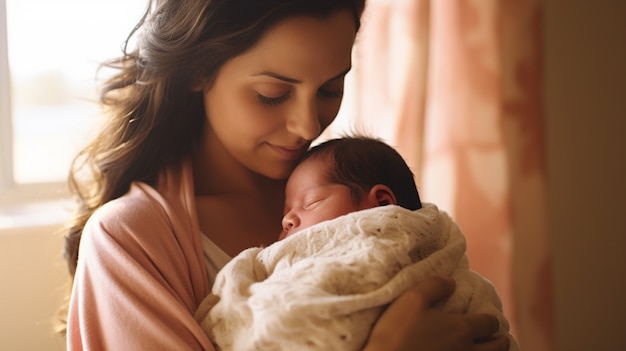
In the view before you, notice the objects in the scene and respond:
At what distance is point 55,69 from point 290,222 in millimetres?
1133

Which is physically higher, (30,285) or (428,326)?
(428,326)

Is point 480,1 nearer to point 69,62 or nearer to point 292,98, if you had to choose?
point 292,98

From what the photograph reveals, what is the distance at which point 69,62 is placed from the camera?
1988 millimetres

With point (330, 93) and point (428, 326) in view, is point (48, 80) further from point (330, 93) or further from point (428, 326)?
point (428, 326)

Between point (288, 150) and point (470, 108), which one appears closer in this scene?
point (288, 150)

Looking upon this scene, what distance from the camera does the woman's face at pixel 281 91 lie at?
3.84 ft

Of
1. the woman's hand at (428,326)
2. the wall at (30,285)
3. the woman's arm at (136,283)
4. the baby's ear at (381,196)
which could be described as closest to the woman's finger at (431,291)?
the woman's hand at (428,326)

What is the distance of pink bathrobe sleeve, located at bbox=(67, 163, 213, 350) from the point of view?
105cm

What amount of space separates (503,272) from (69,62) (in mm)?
1365

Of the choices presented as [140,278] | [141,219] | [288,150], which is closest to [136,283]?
[140,278]

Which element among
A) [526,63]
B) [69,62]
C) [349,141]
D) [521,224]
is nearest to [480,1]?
[526,63]

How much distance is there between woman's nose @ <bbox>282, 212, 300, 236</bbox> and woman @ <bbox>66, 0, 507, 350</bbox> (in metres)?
0.14

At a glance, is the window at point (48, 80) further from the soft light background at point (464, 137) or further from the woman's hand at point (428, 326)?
the woman's hand at point (428, 326)

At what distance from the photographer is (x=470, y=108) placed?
1.82 metres
